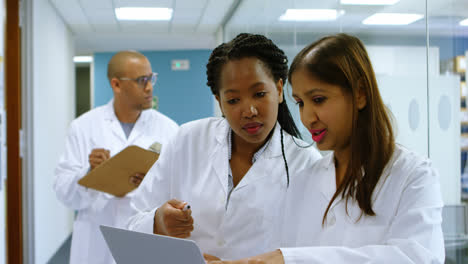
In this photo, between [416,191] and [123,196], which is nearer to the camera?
[416,191]

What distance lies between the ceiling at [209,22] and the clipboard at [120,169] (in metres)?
1.17

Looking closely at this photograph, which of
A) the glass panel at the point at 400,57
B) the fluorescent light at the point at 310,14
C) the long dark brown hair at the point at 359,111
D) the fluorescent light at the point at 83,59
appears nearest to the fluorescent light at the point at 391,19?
the glass panel at the point at 400,57

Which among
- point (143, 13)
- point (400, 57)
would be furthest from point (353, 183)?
point (143, 13)

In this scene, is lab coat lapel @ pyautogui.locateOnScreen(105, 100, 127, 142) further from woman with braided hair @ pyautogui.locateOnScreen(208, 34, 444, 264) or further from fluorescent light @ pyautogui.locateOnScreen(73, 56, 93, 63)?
fluorescent light @ pyautogui.locateOnScreen(73, 56, 93, 63)

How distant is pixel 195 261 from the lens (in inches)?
32.6

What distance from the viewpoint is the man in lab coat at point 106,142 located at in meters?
2.15

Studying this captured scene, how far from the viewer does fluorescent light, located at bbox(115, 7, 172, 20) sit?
473 centimetres

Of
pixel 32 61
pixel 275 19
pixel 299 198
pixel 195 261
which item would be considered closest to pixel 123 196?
pixel 299 198

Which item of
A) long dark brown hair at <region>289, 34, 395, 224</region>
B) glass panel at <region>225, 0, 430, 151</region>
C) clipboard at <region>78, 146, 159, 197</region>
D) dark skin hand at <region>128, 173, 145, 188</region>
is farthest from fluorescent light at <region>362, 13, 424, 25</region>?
dark skin hand at <region>128, 173, 145, 188</region>

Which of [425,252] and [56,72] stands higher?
[56,72]

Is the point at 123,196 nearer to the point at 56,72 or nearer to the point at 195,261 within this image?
the point at 195,261

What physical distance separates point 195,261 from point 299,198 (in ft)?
1.41

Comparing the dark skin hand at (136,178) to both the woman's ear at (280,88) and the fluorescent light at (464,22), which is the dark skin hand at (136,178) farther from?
the fluorescent light at (464,22)

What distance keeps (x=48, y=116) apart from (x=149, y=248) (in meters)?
3.85
